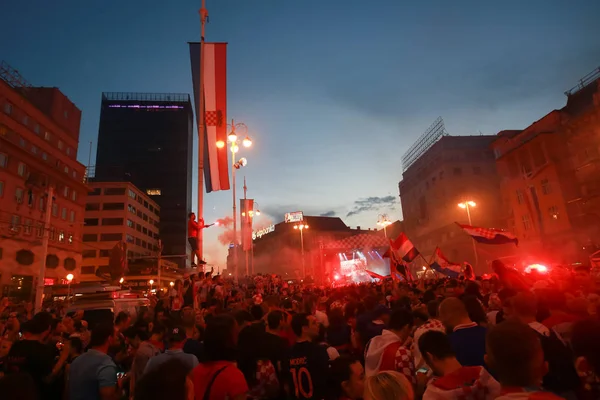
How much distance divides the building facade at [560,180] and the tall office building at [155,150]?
82.4m

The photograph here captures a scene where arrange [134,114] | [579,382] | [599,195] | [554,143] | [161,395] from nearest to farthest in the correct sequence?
1. [161,395]
2. [579,382]
3. [599,195]
4. [554,143]
5. [134,114]

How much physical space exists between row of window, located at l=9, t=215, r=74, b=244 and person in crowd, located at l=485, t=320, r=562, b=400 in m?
38.8

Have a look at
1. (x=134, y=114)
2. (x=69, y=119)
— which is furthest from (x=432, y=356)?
(x=134, y=114)

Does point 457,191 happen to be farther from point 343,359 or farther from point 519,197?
point 343,359

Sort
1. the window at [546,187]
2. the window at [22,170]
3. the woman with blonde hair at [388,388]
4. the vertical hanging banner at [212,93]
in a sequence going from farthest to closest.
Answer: the window at [546,187]
the window at [22,170]
the vertical hanging banner at [212,93]
the woman with blonde hair at [388,388]

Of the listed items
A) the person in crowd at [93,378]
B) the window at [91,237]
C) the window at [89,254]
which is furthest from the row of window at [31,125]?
the person in crowd at [93,378]

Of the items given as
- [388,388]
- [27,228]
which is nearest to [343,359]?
[388,388]

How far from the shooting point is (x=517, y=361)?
2.60m

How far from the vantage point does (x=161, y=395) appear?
2168mm

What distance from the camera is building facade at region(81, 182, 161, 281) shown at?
71.4 m

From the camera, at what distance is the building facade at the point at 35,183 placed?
39688mm

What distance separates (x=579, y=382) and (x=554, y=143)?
4824 centimetres

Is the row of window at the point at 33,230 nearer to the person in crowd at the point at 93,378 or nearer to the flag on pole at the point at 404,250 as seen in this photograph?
the flag on pole at the point at 404,250

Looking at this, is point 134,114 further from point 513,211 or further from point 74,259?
point 513,211
